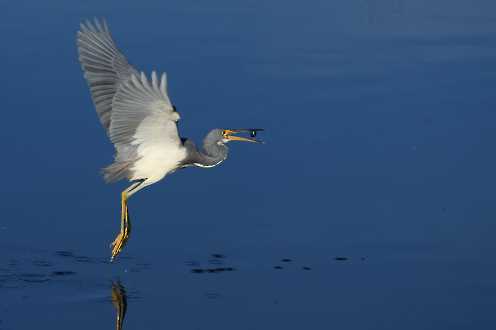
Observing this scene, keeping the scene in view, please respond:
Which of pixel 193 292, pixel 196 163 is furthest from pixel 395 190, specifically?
pixel 193 292

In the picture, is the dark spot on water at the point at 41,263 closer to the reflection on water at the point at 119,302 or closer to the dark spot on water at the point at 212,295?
the reflection on water at the point at 119,302

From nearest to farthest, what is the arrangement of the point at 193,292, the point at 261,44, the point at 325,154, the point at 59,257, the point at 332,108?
the point at 193,292
the point at 59,257
the point at 325,154
the point at 332,108
the point at 261,44

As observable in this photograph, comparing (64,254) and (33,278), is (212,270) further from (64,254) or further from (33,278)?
(33,278)

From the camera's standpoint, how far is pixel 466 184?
26.9ft

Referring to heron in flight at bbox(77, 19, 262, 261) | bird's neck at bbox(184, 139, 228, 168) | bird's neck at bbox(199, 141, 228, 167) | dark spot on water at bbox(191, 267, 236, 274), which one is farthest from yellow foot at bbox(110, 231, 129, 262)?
bird's neck at bbox(199, 141, 228, 167)

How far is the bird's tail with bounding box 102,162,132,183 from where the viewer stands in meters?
7.56

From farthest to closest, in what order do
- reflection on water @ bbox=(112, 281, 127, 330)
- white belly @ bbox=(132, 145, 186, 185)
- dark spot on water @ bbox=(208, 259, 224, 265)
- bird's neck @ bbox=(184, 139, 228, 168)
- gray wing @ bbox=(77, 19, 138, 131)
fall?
gray wing @ bbox=(77, 19, 138, 131) < bird's neck @ bbox=(184, 139, 228, 168) < white belly @ bbox=(132, 145, 186, 185) < dark spot on water @ bbox=(208, 259, 224, 265) < reflection on water @ bbox=(112, 281, 127, 330)

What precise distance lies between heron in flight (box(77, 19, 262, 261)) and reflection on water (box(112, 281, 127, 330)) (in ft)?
1.53

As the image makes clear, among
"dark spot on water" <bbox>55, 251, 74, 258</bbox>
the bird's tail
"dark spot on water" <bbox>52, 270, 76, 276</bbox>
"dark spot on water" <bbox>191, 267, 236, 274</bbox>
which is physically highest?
the bird's tail

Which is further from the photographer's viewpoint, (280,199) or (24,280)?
(280,199)

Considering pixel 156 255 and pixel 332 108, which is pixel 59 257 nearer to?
pixel 156 255

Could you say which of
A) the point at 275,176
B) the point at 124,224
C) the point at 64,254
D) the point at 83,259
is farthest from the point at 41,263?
the point at 275,176

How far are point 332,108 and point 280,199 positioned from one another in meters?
1.49

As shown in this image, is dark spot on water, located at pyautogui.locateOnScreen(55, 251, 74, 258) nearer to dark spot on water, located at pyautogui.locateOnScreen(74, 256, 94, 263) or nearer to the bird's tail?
dark spot on water, located at pyautogui.locateOnScreen(74, 256, 94, 263)
